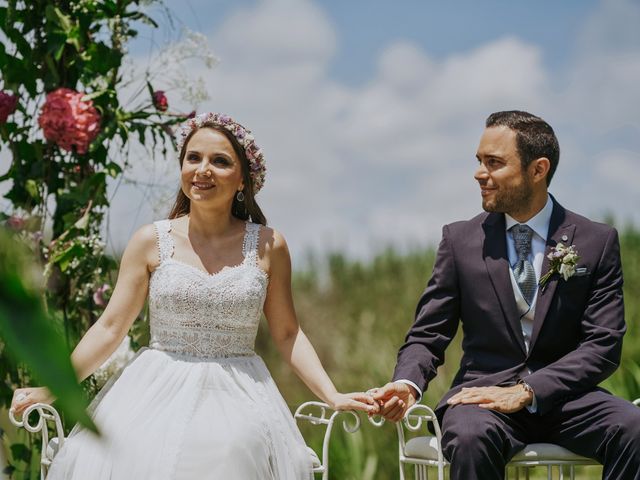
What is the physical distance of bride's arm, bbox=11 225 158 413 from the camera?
308cm

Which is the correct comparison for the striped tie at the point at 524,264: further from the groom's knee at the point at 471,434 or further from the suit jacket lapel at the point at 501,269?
the groom's knee at the point at 471,434

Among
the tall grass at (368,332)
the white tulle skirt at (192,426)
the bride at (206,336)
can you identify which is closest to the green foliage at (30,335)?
the white tulle skirt at (192,426)

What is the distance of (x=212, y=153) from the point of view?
3.15 meters

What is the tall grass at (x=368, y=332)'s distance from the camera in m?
5.33

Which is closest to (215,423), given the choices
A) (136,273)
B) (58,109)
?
(136,273)

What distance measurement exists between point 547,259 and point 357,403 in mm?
869

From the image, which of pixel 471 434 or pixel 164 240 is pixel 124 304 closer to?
pixel 164 240

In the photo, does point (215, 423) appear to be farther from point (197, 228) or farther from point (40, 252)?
point (40, 252)

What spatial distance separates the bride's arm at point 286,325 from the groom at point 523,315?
303 mm

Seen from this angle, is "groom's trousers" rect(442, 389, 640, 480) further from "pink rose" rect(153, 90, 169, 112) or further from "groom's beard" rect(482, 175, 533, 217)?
"pink rose" rect(153, 90, 169, 112)

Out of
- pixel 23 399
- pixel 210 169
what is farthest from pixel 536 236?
pixel 23 399

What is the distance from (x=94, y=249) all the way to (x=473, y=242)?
188cm

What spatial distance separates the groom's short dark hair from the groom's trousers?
0.84m

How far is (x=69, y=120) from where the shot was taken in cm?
399
